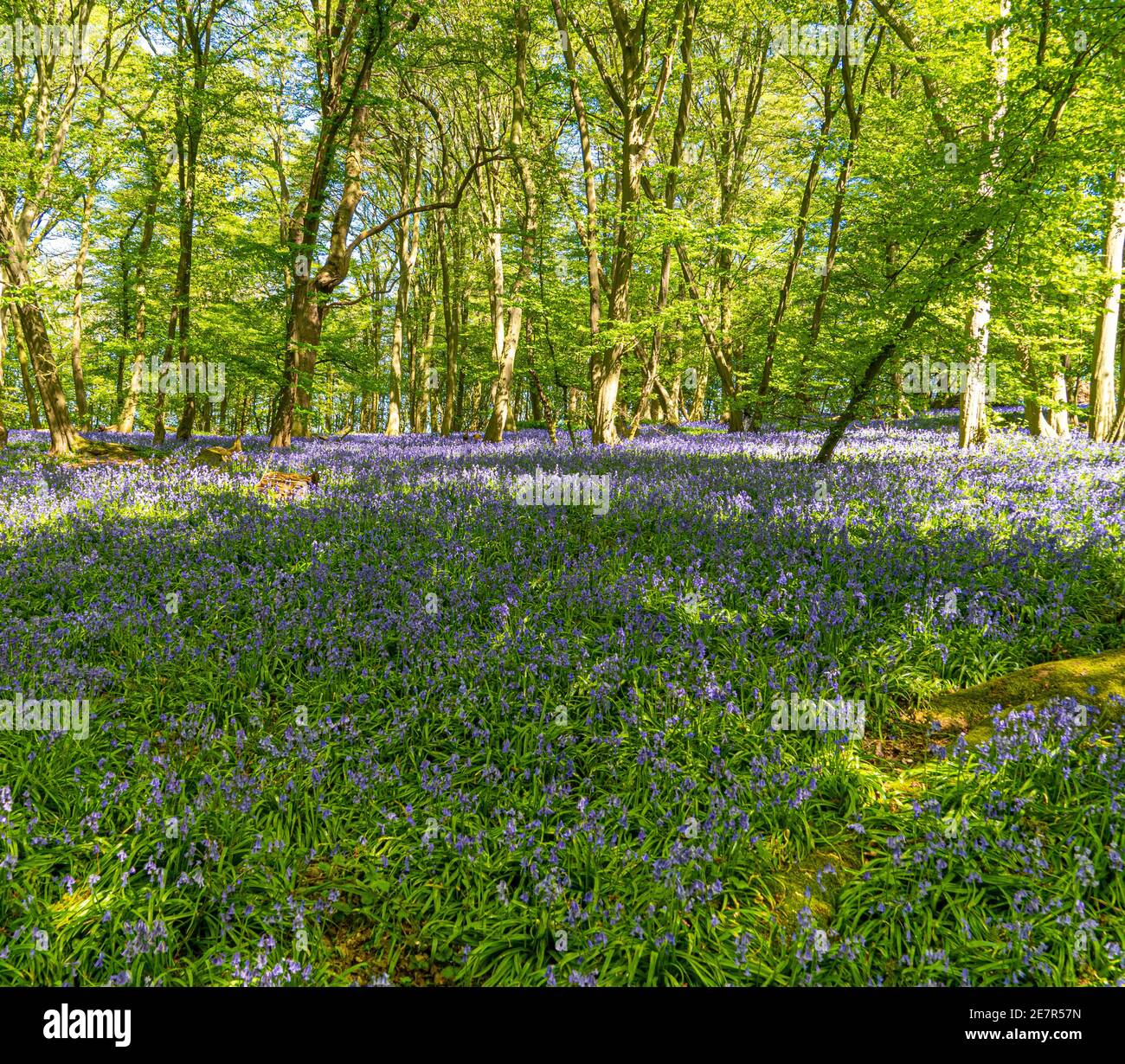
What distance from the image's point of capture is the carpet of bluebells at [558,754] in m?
2.55

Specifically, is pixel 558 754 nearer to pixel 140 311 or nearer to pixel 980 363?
pixel 980 363

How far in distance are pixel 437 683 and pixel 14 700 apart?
2.77 m

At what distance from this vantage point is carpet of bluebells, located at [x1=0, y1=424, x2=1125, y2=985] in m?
2.55

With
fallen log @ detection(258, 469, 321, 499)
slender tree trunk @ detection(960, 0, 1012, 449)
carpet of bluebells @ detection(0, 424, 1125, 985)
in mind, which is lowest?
carpet of bluebells @ detection(0, 424, 1125, 985)

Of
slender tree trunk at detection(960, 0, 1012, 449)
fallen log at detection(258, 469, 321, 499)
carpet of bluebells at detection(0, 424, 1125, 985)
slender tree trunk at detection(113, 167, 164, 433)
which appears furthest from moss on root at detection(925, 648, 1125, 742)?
slender tree trunk at detection(113, 167, 164, 433)

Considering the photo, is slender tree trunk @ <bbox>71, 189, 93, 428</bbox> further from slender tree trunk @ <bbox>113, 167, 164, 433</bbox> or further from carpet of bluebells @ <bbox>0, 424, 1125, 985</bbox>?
carpet of bluebells @ <bbox>0, 424, 1125, 985</bbox>

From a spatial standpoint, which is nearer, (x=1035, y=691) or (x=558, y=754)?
(x=558, y=754)

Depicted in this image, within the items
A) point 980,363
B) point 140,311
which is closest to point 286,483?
point 980,363

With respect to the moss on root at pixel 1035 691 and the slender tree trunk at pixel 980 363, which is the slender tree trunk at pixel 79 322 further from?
the slender tree trunk at pixel 980 363

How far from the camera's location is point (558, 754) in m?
3.59

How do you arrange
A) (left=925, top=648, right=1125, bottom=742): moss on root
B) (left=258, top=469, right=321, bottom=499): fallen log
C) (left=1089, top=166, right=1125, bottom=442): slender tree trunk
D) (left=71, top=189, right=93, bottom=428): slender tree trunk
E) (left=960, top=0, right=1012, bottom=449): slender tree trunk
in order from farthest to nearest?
1. (left=71, top=189, right=93, bottom=428): slender tree trunk
2. (left=1089, top=166, right=1125, bottom=442): slender tree trunk
3. (left=960, top=0, right=1012, bottom=449): slender tree trunk
4. (left=258, top=469, right=321, bottom=499): fallen log
5. (left=925, top=648, right=1125, bottom=742): moss on root

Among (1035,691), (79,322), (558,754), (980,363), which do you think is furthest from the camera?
(79,322)

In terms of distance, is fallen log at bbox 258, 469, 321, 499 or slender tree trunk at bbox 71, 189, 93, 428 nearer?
fallen log at bbox 258, 469, 321, 499

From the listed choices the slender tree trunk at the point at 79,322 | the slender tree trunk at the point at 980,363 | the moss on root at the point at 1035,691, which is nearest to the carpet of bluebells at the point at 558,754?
the moss on root at the point at 1035,691
